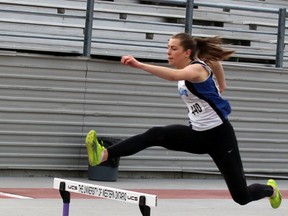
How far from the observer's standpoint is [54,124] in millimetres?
15000

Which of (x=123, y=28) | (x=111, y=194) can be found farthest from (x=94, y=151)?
(x=123, y=28)

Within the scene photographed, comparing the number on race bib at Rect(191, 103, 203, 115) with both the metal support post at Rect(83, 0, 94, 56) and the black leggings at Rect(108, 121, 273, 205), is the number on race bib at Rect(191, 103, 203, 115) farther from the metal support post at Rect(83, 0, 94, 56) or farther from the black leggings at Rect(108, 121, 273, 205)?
the metal support post at Rect(83, 0, 94, 56)

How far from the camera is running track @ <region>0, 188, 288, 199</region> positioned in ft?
41.4

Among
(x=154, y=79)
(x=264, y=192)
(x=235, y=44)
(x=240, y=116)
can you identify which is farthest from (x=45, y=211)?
(x=235, y=44)

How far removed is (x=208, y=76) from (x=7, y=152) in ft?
21.6

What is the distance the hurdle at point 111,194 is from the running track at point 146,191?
369 centimetres

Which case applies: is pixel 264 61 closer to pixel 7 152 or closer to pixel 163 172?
pixel 163 172

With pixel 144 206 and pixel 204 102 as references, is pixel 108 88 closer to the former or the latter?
pixel 204 102

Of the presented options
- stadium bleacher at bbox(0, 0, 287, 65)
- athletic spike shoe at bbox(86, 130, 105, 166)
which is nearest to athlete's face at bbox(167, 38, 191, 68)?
athletic spike shoe at bbox(86, 130, 105, 166)

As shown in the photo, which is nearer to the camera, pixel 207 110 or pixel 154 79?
pixel 207 110

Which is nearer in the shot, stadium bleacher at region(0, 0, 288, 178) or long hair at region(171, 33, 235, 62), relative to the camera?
long hair at region(171, 33, 235, 62)

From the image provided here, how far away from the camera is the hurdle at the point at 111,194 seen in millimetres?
7805

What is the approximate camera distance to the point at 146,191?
13898mm

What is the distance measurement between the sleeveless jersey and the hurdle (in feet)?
4.07
